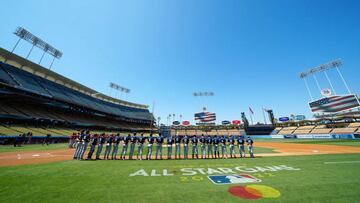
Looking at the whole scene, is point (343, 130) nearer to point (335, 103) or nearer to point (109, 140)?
point (335, 103)

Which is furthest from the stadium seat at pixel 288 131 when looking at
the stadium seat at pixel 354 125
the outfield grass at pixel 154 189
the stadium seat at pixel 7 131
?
the stadium seat at pixel 7 131

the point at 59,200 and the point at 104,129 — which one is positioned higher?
the point at 104,129

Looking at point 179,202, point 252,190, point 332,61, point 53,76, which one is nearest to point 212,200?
point 179,202

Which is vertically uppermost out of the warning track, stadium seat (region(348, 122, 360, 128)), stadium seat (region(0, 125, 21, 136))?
stadium seat (region(348, 122, 360, 128))

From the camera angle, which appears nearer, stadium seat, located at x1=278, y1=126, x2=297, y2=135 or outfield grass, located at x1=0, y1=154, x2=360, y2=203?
outfield grass, located at x1=0, y1=154, x2=360, y2=203

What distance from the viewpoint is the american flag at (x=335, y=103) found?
5121 cm

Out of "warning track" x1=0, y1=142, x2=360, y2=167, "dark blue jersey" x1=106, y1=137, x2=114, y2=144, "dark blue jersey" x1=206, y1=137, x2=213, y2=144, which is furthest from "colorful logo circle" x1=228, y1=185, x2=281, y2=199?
"warning track" x1=0, y1=142, x2=360, y2=167

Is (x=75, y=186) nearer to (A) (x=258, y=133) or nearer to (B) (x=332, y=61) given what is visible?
(B) (x=332, y=61)

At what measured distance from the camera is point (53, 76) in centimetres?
5247

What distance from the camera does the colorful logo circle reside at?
15.8ft

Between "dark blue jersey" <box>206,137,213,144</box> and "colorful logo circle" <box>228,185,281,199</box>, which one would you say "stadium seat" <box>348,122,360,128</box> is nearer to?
Result: "dark blue jersey" <box>206,137,213,144</box>

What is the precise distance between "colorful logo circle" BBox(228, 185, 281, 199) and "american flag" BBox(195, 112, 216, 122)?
76.2 m

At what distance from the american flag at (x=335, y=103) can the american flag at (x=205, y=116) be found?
41666mm

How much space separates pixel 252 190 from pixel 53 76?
67.6m
